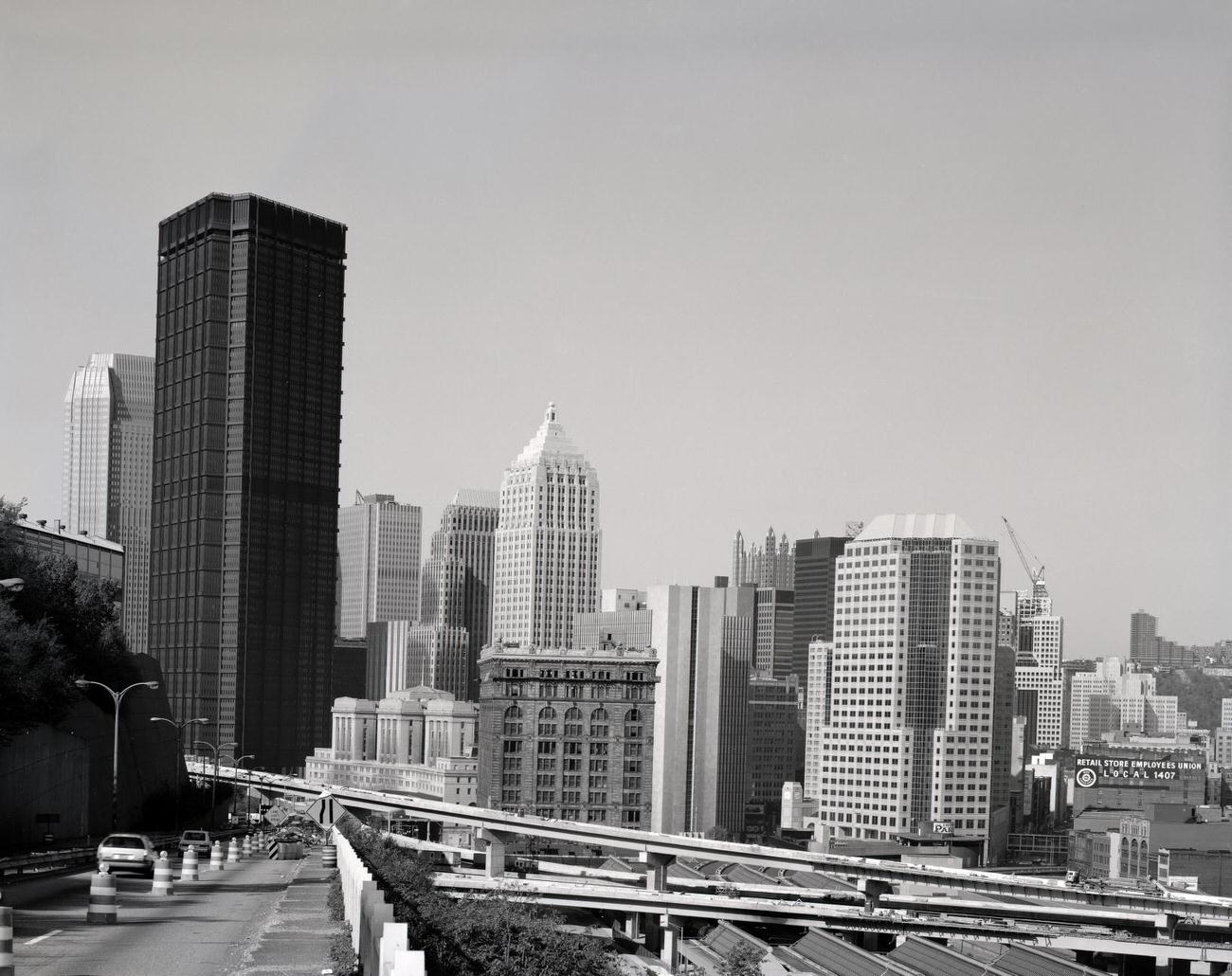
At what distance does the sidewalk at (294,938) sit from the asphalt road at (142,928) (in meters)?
0.15

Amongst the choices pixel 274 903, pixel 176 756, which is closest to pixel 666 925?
pixel 176 756

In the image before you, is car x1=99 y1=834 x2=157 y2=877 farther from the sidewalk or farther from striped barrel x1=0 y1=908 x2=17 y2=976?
striped barrel x1=0 y1=908 x2=17 y2=976

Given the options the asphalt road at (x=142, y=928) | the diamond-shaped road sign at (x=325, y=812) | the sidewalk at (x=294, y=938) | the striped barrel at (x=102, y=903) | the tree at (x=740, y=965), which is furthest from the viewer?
the tree at (x=740, y=965)

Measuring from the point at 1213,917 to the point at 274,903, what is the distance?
9852cm

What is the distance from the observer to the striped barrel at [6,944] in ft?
74.4

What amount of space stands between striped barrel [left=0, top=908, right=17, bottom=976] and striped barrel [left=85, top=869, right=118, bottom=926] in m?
11.5

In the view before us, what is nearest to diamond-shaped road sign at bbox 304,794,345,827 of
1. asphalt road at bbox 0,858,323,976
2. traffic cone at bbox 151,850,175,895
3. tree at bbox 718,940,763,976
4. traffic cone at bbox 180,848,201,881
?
traffic cone at bbox 180,848,201,881

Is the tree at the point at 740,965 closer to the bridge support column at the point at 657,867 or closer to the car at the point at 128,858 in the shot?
the car at the point at 128,858

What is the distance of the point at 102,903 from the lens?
3541 centimetres

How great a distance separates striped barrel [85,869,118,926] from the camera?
34.9 metres

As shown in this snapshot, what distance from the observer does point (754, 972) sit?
6606 centimetres

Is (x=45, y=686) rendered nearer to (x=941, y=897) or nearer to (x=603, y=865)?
(x=941, y=897)

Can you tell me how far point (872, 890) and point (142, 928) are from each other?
3939 inches

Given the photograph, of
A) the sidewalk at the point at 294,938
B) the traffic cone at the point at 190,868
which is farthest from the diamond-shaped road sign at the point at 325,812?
the sidewalk at the point at 294,938
